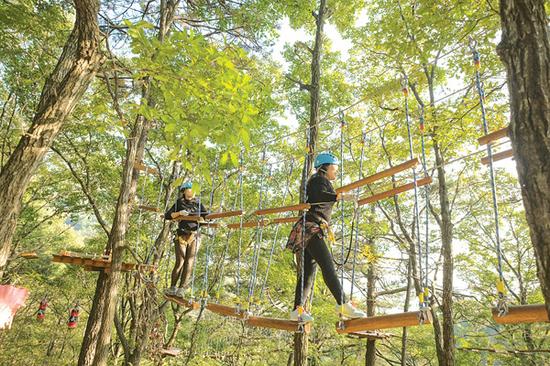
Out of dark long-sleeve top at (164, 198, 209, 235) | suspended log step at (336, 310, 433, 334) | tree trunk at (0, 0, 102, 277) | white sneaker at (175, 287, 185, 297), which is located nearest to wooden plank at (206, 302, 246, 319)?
white sneaker at (175, 287, 185, 297)

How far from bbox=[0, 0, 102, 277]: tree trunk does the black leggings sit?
223 cm

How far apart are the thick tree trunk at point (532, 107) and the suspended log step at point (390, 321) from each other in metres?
0.84

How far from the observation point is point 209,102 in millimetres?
2834

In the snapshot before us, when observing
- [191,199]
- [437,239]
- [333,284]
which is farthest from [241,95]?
[437,239]

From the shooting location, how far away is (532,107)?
1.54 m

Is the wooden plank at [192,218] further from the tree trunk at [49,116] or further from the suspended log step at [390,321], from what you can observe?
the suspended log step at [390,321]

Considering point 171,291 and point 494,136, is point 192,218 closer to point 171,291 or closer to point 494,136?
point 171,291

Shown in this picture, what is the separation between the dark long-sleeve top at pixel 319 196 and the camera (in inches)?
122

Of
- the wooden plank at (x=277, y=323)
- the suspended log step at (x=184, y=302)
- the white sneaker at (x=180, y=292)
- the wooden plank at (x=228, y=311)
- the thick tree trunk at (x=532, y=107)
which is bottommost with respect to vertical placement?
the wooden plank at (x=277, y=323)

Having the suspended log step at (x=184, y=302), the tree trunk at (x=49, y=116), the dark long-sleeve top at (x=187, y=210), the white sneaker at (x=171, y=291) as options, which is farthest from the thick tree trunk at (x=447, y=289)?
the tree trunk at (x=49, y=116)

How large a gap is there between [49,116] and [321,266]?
2409 millimetres

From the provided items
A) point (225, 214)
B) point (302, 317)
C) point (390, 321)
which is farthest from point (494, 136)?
point (225, 214)

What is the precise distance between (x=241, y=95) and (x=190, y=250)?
2.87 meters

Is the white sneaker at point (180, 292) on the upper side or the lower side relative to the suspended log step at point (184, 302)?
upper
